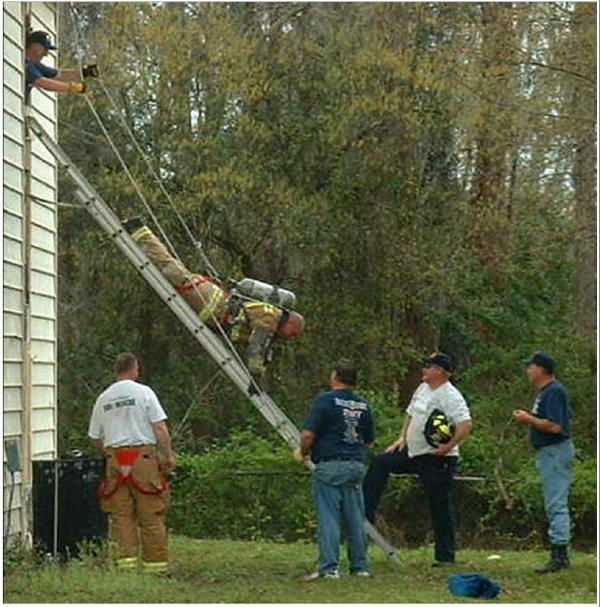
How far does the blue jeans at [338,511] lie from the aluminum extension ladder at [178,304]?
400 mm

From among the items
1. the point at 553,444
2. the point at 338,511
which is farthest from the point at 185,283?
the point at 553,444

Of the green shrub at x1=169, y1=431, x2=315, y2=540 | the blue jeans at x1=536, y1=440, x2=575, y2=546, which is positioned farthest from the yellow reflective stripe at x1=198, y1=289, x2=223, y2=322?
the green shrub at x1=169, y1=431, x2=315, y2=540

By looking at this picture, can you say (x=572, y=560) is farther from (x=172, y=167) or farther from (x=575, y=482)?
(x=172, y=167)

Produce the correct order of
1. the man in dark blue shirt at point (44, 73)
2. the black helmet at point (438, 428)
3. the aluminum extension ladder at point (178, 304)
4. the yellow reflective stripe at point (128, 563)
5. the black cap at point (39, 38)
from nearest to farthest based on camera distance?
1. the yellow reflective stripe at point (128, 563)
2. the black helmet at point (438, 428)
3. the aluminum extension ladder at point (178, 304)
4. the man in dark blue shirt at point (44, 73)
5. the black cap at point (39, 38)

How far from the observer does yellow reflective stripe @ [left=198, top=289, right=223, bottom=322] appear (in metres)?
10.9

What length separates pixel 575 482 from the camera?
49.8 ft

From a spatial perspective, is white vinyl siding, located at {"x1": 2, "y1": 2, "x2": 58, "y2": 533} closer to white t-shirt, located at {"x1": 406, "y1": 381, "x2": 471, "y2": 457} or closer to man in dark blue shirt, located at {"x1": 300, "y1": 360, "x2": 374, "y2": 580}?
man in dark blue shirt, located at {"x1": 300, "y1": 360, "x2": 374, "y2": 580}

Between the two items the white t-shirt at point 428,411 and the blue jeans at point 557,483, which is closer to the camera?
the blue jeans at point 557,483

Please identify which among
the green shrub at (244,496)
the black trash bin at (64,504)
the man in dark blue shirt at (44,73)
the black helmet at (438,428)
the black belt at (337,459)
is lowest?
the green shrub at (244,496)

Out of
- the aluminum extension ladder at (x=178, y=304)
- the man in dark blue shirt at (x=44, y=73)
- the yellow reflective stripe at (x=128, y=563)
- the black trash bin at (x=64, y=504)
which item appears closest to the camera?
the yellow reflective stripe at (x=128, y=563)

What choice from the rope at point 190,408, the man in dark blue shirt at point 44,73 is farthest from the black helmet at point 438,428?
the rope at point 190,408

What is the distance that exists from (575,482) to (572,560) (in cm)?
428

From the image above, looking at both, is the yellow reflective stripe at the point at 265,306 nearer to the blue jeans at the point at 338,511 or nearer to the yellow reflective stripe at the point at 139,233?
the yellow reflective stripe at the point at 139,233

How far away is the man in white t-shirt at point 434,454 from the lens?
1032 centimetres
